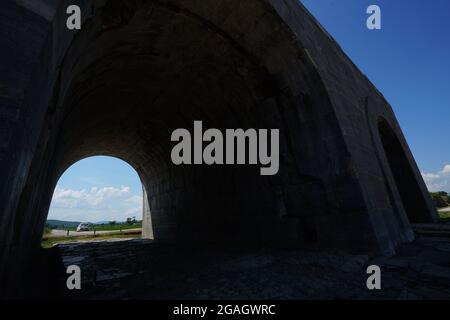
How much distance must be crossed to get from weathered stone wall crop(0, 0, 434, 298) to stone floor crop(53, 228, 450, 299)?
2.25ft

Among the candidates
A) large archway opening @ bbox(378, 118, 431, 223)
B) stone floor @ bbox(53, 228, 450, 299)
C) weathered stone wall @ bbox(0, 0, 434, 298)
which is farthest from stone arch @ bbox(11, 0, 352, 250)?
large archway opening @ bbox(378, 118, 431, 223)

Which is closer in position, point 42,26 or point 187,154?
point 42,26

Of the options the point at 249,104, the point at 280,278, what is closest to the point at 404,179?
the point at 249,104

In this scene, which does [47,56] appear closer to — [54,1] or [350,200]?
[54,1]

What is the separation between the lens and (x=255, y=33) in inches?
189

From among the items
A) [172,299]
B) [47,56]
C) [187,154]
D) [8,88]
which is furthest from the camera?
[187,154]

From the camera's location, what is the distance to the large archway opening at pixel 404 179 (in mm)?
10227

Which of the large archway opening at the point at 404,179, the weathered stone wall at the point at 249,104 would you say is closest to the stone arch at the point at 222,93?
the weathered stone wall at the point at 249,104

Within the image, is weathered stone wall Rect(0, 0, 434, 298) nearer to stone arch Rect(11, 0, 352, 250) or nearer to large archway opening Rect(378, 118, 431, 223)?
stone arch Rect(11, 0, 352, 250)

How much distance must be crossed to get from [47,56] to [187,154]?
22.5 ft

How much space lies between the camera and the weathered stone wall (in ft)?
13.3

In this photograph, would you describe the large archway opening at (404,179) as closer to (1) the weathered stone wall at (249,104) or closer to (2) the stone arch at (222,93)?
(1) the weathered stone wall at (249,104)
